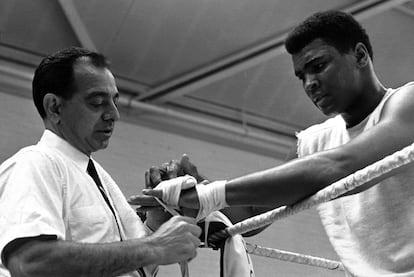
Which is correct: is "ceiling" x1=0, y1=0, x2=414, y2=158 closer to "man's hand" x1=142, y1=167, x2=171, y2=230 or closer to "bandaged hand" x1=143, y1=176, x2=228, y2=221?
"man's hand" x1=142, y1=167, x2=171, y2=230

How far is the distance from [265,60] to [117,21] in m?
1.16

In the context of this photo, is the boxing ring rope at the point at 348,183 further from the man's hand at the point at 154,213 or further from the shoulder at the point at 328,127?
the shoulder at the point at 328,127

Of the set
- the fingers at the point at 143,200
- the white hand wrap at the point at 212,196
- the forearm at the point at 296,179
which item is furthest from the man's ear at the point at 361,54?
the fingers at the point at 143,200

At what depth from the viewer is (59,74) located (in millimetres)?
1754

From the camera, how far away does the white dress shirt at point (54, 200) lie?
141 centimetres

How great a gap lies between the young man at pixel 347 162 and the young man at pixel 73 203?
0.11 m

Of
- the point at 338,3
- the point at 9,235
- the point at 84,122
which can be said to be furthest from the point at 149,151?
the point at 9,235

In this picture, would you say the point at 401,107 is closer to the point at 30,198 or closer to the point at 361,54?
the point at 361,54

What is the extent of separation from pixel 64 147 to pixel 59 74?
0.20m

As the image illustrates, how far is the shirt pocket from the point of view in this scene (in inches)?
59.9

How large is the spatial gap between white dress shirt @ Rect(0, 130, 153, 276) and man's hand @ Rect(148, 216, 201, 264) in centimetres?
13

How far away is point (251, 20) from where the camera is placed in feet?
14.4

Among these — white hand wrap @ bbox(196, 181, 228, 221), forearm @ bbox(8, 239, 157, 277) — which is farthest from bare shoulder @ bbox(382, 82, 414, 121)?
forearm @ bbox(8, 239, 157, 277)

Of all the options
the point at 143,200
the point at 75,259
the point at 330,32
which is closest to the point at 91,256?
the point at 75,259
